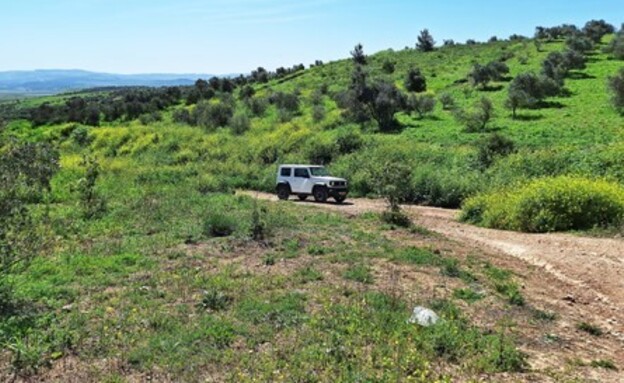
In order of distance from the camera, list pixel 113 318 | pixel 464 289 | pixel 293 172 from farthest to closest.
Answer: pixel 293 172 → pixel 464 289 → pixel 113 318

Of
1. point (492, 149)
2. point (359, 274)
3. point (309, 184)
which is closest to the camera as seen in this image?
point (359, 274)

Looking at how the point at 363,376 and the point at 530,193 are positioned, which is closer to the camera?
the point at 363,376

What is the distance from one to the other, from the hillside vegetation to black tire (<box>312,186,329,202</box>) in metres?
3.33

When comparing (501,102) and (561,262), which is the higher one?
(501,102)

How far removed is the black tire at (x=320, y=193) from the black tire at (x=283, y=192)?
1581mm

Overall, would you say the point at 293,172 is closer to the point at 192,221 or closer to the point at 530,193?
the point at 192,221

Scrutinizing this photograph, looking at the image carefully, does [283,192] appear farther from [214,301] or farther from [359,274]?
[214,301]

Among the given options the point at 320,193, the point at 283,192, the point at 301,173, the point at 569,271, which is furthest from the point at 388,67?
the point at 569,271

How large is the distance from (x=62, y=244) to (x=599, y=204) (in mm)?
16375

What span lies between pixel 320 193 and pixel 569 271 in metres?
14.9

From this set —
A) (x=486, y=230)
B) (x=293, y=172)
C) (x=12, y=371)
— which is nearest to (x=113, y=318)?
(x=12, y=371)

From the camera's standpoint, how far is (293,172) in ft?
93.8

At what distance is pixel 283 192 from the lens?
28.8 meters

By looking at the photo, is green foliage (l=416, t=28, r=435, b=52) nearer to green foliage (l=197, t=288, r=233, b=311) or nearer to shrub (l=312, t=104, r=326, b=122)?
shrub (l=312, t=104, r=326, b=122)
